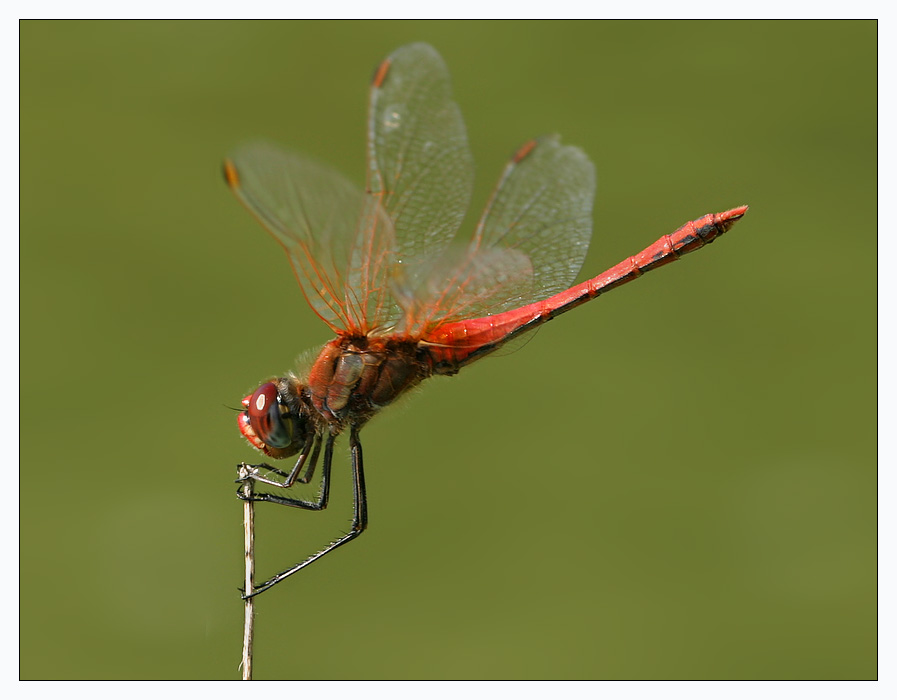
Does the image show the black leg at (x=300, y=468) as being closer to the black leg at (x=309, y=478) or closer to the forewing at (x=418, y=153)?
the black leg at (x=309, y=478)

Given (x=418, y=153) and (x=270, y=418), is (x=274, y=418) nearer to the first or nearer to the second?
(x=270, y=418)

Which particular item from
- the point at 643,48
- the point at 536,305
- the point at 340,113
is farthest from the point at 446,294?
the point at 643,48

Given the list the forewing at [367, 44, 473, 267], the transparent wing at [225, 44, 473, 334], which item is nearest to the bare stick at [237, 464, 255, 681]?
the transparent wing at [225, 44, 473, 334]

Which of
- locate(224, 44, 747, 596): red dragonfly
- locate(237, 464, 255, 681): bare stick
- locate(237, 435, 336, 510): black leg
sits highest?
locate(224, 44, 747, 596): red dragonfly

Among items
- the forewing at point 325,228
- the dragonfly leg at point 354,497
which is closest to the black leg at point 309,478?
the dragonfly leg at point 354,497

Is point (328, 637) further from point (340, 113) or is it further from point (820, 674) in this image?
point (340, 113)

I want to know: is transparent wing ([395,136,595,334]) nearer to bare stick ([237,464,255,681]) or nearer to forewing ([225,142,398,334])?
forewing ([225,142,398,334])
